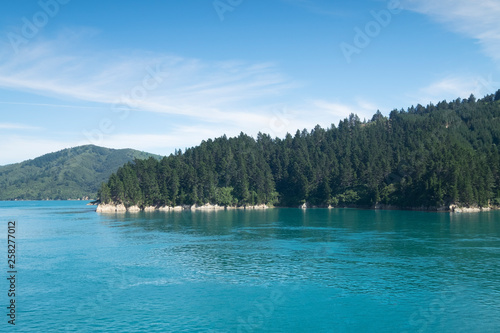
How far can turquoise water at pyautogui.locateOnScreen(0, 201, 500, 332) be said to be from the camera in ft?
107

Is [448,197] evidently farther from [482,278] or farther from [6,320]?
[6,320]

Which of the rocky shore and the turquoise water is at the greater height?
the rocky shore

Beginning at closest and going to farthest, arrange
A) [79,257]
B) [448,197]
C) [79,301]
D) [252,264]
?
[79,301] < [252,264] < [79,257] < [448,197]

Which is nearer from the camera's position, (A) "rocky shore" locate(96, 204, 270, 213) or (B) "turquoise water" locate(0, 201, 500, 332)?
(B) "turquoise water" locate(0, 201, 500, 332)

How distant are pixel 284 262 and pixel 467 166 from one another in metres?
127

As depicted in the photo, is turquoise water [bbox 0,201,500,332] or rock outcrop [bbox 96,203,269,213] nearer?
turquoise water [bbox 0,201,500,332]

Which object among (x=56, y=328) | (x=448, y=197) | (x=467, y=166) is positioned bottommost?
(x=56, y=328)

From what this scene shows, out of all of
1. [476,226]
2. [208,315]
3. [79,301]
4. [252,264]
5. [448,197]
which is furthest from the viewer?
[448,197]

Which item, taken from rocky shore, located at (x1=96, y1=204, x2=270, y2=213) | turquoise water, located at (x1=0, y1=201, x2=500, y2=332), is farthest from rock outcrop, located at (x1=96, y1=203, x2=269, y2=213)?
turquoise water, located at (x1=0, y1=201, x2=500, y2=332)

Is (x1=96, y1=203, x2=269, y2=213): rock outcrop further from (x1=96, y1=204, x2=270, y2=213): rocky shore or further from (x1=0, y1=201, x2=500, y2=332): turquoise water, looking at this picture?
(x1=0, y1=201, x2=500, y2=332): turquoise water

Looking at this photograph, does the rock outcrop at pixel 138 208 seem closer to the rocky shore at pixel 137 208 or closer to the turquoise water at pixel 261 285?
the rocky shore at pixel 137 208

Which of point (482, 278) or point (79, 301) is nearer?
point (79, 301)

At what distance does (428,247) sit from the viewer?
65.3 meters

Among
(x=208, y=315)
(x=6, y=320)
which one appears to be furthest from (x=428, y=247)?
(x=6, y=320)
